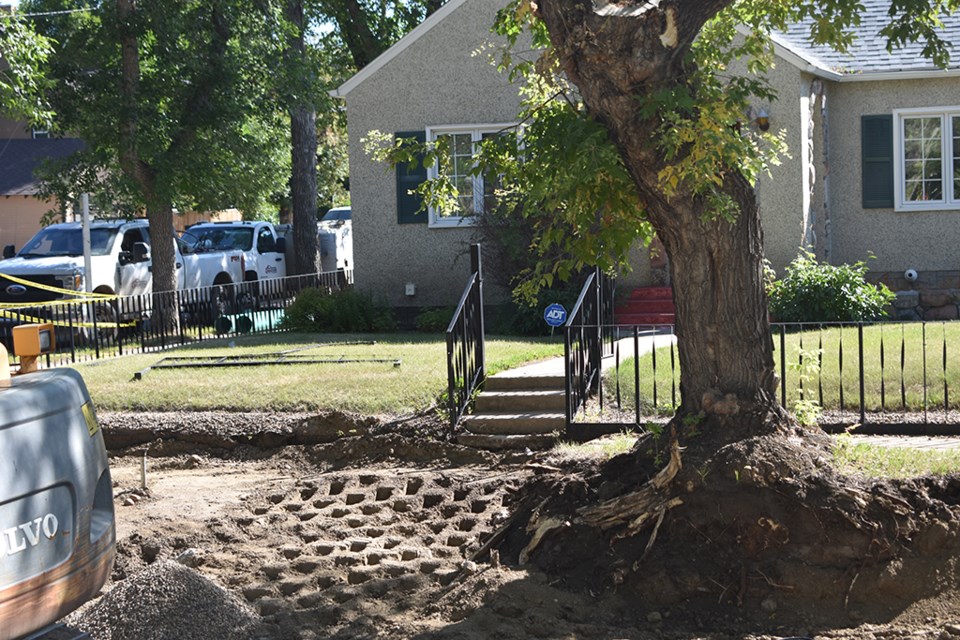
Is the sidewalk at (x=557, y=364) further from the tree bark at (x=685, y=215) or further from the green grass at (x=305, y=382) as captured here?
the tree bark at (x=685, y=215)

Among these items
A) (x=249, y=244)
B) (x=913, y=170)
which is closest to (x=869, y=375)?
(x=913, y=170)

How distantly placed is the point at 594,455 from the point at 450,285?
9.28m

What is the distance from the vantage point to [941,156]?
52.1ft

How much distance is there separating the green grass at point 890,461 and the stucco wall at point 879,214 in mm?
9333

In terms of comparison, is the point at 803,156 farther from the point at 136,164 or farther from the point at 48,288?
the point at 48,288

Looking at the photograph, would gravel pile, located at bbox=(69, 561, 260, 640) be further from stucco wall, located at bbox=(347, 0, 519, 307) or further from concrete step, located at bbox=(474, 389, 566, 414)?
stucco wall, located at bbox=(347, 0, 519, 307)

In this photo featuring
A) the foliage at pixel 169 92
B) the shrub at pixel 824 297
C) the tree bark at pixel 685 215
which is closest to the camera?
the tree bark at pixel 685 215

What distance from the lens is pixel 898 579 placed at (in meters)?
5.88

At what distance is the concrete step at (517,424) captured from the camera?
984 centimetres

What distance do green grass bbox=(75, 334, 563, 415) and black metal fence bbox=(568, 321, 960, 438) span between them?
1.35m

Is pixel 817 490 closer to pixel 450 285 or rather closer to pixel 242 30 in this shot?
pixel 450 285

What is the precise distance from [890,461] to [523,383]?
14.3ft

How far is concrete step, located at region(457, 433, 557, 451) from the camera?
9.64 metres

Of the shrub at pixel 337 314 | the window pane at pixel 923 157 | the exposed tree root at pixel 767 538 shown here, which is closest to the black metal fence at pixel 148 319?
the shrub at pixel 337 314
